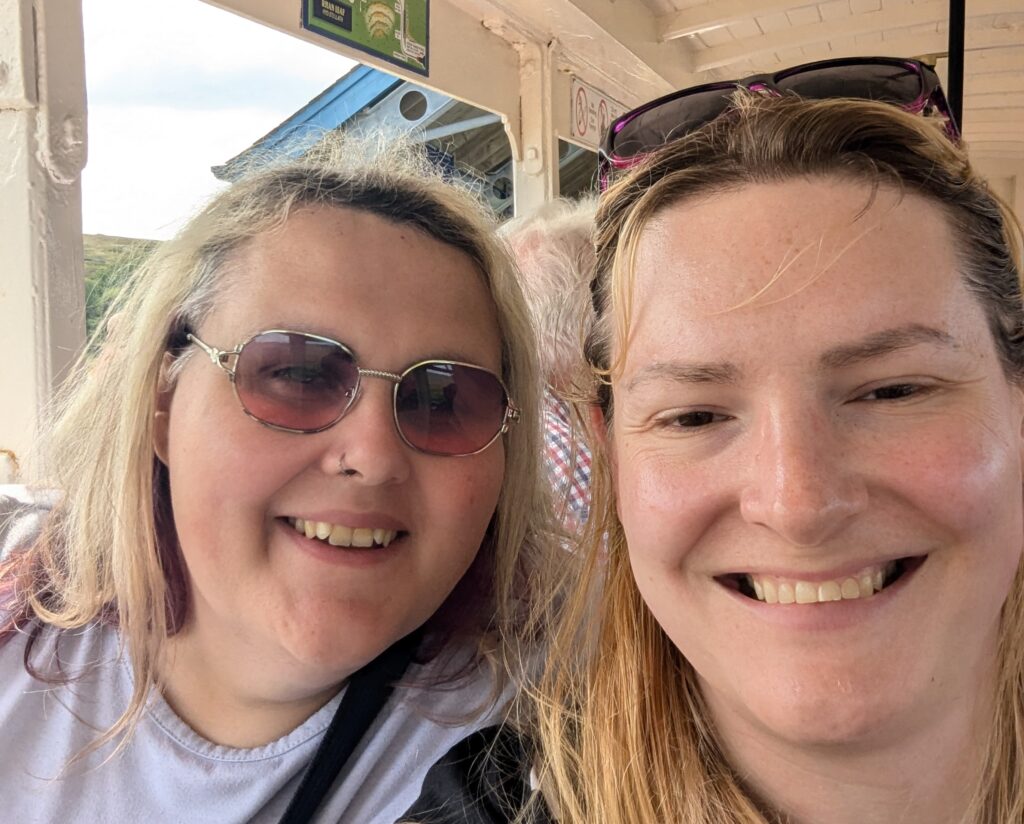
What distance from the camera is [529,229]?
10.4ft

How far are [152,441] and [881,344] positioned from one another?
120 cm

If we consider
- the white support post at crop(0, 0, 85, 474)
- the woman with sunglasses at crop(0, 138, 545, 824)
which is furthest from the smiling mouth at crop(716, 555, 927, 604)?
the white support post at crop(0, 0, 85, 474)

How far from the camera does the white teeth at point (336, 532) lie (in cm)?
134

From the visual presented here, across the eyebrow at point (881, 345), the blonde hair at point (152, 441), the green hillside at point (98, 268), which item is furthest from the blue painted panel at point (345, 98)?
the eyebrow at point (881, 345)

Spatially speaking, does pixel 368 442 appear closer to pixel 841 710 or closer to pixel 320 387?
pixel 320 387

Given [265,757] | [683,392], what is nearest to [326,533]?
[265,757]

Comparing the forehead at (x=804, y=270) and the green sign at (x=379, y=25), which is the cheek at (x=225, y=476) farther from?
the green sign at (x=379, y=25)

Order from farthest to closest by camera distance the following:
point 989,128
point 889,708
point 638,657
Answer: point 989,128, point 638,657, point 889,708

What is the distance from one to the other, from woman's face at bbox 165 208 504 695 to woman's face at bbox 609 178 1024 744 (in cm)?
47

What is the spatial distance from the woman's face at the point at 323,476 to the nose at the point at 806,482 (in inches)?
23.7

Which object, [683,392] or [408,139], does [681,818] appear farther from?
[408,139]

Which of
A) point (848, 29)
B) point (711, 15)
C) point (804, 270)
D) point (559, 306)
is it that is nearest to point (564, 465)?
point (559, 306)

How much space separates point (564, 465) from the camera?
248cm

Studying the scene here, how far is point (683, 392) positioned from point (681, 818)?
0.59 m
